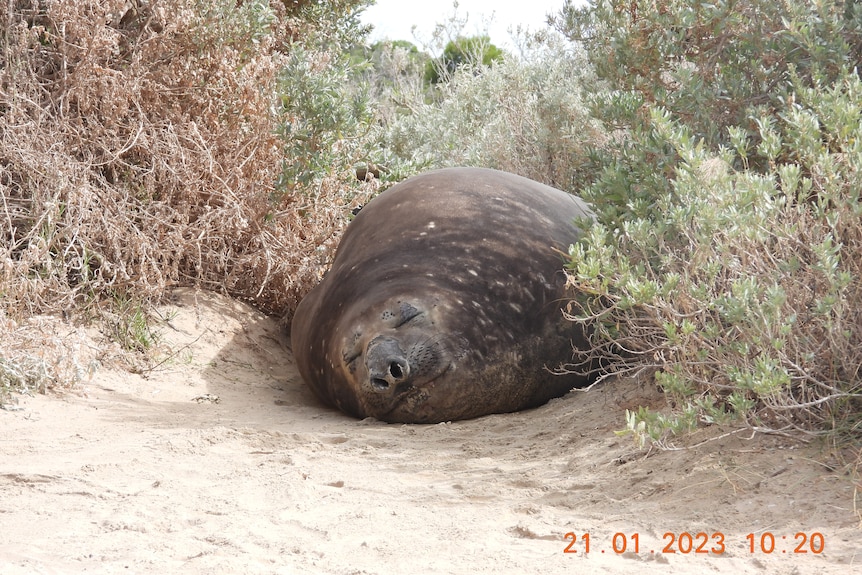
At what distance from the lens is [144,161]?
5.84 metres

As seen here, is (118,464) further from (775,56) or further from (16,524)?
(775,56)

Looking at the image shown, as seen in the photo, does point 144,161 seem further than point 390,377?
Yes

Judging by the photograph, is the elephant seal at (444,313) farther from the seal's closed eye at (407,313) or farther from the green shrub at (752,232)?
the green shrub at (752,232)

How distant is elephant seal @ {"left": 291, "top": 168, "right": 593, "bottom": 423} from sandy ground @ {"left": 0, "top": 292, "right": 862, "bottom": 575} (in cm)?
19

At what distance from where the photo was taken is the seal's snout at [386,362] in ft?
13.9

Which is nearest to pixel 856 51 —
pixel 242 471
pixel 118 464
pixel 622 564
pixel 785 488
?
pixel 785 488

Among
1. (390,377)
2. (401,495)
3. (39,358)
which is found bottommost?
(401,495)

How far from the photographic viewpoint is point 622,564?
2.54m

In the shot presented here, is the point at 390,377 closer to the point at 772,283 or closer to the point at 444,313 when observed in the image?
the point at 444,313

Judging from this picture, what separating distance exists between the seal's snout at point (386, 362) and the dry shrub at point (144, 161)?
1.90 m

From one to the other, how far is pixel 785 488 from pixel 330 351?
2.41 m

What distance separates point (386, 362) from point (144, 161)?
2599 mm

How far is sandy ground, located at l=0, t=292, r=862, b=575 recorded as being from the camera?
258 centimetres
